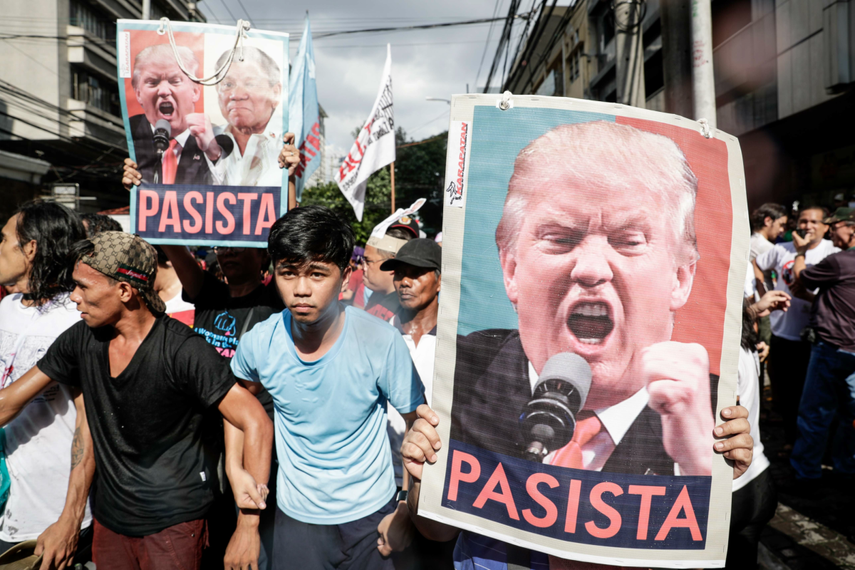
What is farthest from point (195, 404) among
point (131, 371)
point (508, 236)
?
point (508, 236)

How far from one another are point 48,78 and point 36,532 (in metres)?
29.5

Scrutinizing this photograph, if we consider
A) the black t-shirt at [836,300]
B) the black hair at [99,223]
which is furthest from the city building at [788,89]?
the black hair at [99,223]

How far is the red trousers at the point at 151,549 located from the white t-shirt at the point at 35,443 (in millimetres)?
254

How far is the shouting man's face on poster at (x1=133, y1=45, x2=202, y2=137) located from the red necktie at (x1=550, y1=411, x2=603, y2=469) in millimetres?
2489

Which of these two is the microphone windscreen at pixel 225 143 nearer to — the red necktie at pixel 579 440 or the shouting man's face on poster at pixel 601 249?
the shouting man's face on poster at pixel 601 249

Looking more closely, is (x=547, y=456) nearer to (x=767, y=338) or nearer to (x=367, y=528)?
(x=367, y=528)

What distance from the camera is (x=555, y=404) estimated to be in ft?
4.10

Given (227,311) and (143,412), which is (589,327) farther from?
(227,311)

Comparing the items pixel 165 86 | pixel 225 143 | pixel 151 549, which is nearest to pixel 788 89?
pixel 225 143

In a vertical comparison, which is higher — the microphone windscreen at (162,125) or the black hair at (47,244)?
the microphone windscreen at (162,125)

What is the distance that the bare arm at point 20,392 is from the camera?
2117 mm

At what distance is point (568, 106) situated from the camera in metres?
1.28

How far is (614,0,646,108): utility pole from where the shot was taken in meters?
5.44

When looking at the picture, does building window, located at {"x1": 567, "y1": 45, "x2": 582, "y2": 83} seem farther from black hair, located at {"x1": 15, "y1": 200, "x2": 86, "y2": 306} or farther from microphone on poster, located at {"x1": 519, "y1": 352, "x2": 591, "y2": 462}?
microphone on poster, located at {"x1": 519, "y1": 352, "x2": 591, "y2": 462}
